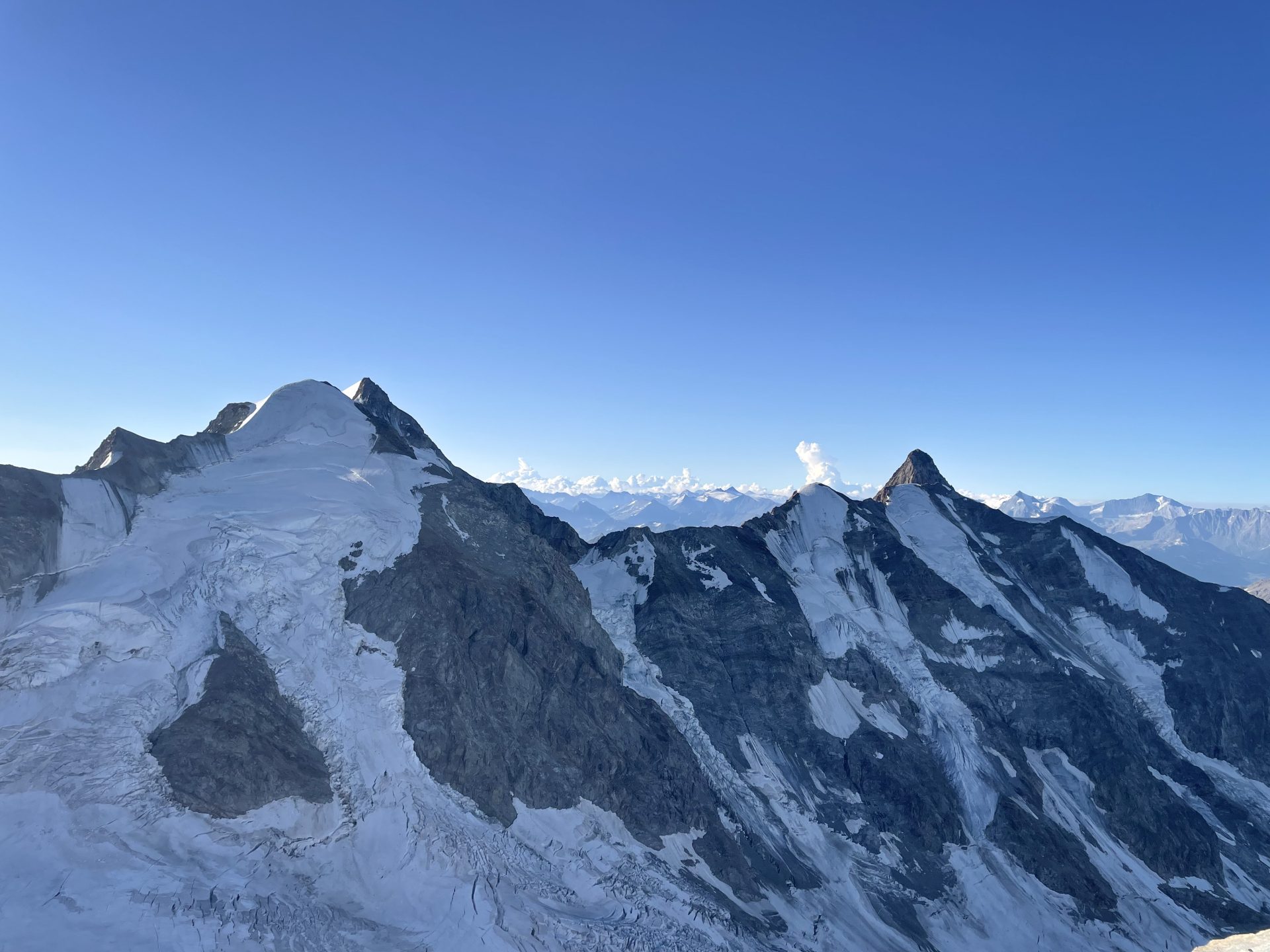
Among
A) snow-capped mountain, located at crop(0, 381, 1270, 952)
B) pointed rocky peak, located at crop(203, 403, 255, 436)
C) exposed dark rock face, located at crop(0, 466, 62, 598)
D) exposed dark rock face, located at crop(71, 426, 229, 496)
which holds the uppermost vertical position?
pointed rocky peak, located at crop(203, 403, 255, 436)

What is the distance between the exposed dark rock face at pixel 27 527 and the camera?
80.9 meters

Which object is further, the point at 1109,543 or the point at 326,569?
the point at 1109,543

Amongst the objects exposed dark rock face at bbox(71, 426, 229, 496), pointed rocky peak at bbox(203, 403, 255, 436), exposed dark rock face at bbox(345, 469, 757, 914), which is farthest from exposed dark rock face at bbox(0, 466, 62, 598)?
pointed rocky peak at bbox(203, 403, 255, 436)

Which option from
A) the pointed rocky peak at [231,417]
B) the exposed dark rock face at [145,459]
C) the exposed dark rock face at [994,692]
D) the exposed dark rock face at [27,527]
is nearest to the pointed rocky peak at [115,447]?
the exposed dark rock face at [145,459]

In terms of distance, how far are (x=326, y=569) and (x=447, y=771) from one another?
3088cm

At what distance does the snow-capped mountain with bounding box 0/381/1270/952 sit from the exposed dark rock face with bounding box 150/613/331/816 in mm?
258

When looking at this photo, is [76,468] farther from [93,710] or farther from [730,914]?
[730,914]

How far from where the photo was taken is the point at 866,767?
120 m

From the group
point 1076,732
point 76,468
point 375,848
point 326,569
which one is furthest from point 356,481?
point 1076,732

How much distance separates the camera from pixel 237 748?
238 ft

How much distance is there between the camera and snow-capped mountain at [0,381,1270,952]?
67812mm

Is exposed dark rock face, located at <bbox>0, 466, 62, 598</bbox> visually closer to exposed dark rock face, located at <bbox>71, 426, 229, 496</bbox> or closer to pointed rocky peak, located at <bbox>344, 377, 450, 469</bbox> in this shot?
exposed dark rock face, located at <bbox>71, 426, 229, 496</bbox>

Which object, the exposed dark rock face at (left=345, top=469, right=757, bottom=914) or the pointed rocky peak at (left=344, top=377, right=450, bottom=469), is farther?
the pointed rocky peak at (left=344, top=377, right=450, bottom=469)

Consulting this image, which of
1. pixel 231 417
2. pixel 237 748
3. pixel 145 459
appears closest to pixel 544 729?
pixel 237 748
